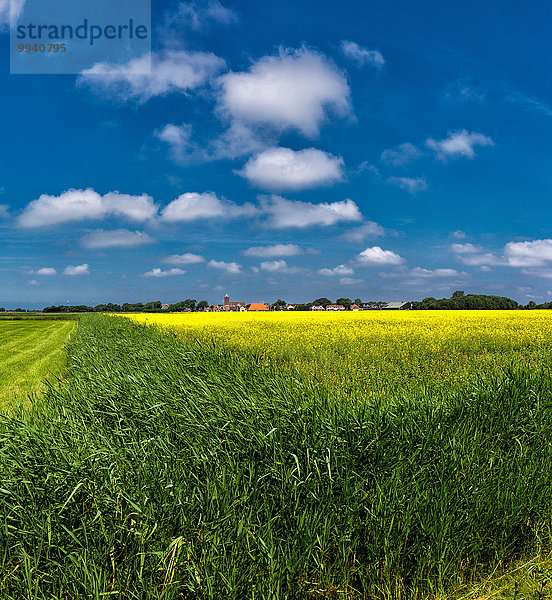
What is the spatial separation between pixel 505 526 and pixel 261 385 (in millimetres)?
2399

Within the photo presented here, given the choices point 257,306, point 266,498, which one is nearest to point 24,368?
point 266,498

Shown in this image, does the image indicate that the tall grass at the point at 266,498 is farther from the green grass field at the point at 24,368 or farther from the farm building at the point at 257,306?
the farm building at the point at 257,306

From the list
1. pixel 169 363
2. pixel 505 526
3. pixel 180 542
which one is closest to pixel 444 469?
pixel 505 526

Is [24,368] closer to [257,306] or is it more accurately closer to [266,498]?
[266,498]

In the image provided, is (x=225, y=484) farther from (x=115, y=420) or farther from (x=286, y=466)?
(x=115, y=420)

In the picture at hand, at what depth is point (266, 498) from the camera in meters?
2.63

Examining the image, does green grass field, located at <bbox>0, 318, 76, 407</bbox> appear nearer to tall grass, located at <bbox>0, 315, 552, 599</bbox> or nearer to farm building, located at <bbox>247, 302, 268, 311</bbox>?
tall grass, located at <bbox>0, 315, 552, 599</bbox>

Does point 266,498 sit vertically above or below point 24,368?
above

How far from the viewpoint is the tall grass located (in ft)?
7.13

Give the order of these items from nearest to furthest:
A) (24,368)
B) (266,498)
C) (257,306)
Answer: (266,498) < (24,368) < (257,306)

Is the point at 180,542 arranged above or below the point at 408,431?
below

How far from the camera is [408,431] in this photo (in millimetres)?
3213

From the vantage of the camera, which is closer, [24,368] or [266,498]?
[266,498]

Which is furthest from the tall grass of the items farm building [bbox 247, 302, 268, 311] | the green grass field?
farm building [bbox 247, 302, 268, 311]
